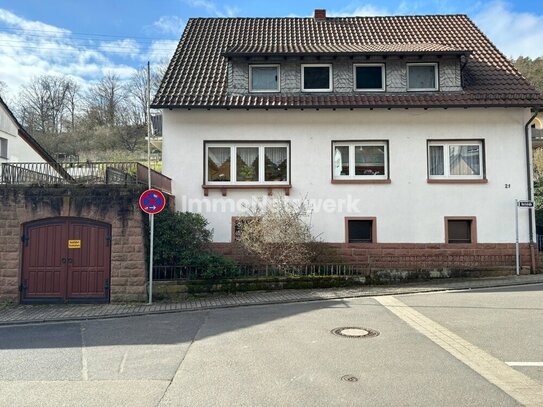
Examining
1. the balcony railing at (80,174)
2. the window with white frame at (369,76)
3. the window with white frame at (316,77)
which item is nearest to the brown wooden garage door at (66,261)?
the balcony railing at (80,174)

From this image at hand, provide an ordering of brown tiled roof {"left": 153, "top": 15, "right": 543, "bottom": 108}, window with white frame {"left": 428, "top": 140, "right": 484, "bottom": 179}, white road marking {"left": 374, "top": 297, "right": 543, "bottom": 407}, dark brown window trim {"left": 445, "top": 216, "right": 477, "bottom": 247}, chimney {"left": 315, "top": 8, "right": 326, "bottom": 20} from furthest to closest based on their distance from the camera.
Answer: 1. chimney {"left": 315, "top": 8, "right": 326, "bottom": 20}
2. window with white frame {"left": 428, "top": 140, "right": 484, "bottom": 179}
3. brown tiled roof {"left": 153, "top": 15, "right": 543, "bottom": 108}
4. dark brown window trim {"left": 445, "top": 216, "right": 477, "bottom": 247}
5. white road marking {"left": 374, "top": 297, "right": 543, "bottom": 407}

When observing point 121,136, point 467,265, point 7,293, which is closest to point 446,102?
point 467,265

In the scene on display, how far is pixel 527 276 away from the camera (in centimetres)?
1401

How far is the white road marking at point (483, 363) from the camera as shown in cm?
492

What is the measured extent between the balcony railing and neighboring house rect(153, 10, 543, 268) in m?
3.06

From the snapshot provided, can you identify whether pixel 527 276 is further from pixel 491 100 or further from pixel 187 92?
pixel 187 92

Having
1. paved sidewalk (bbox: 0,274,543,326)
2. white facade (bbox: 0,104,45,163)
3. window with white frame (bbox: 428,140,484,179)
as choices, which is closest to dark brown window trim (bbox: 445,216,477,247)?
window with white frame (bbox: 428,140,484,179)

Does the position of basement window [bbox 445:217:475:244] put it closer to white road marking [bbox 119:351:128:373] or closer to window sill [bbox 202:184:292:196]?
window sill [bbox 202:184:292:196]

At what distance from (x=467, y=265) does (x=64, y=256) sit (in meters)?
12.4

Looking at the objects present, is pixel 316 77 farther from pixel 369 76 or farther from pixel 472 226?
pixel 472 226

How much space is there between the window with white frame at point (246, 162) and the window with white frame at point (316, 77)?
252 cm

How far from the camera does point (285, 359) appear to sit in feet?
20.6

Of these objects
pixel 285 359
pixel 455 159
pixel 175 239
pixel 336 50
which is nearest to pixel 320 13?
pixel 336 50

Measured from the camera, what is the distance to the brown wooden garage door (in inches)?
449
